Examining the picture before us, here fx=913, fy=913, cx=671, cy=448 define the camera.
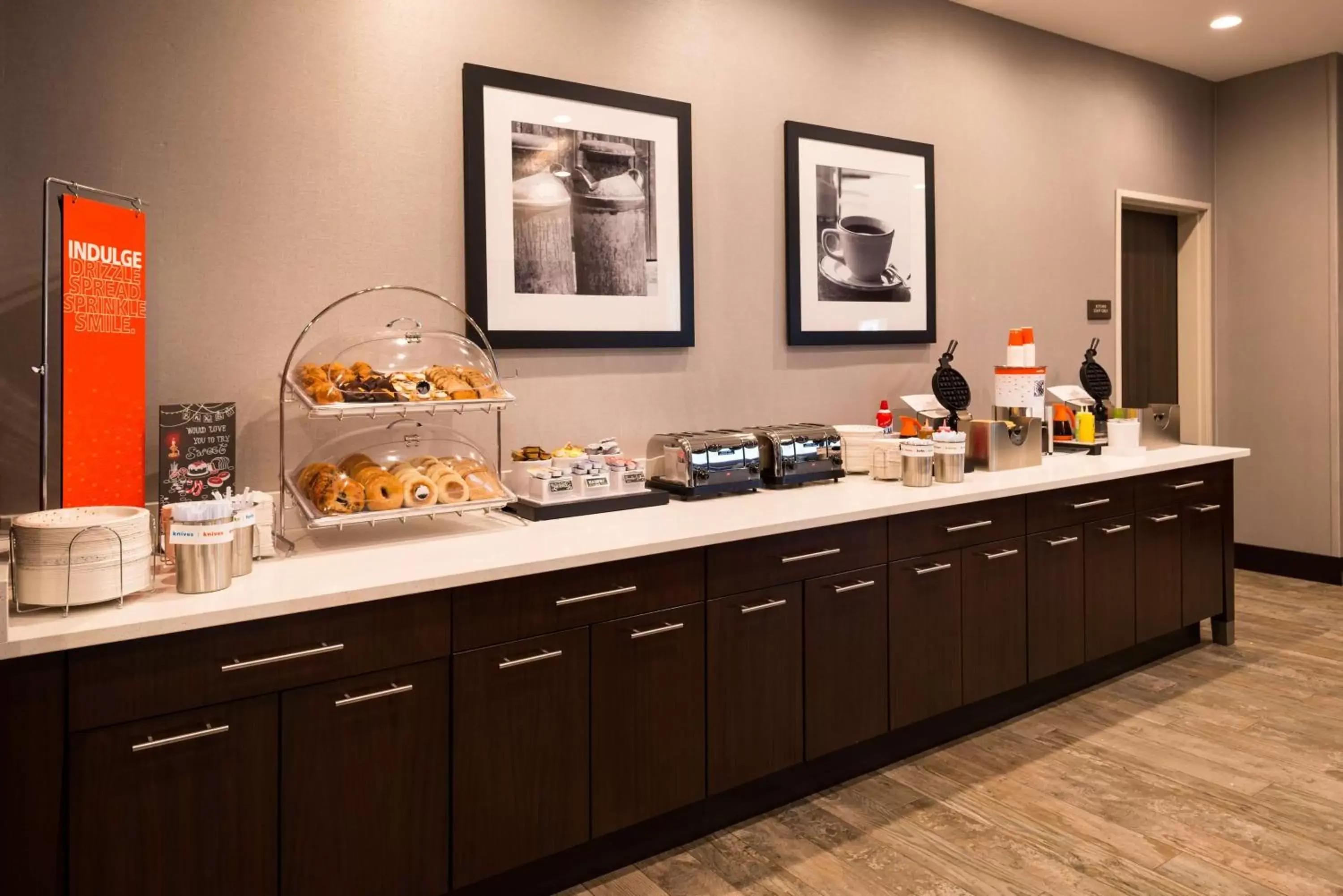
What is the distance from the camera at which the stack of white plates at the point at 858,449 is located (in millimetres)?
3387

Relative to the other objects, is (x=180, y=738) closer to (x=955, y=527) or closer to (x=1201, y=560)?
(x=955, y=527)

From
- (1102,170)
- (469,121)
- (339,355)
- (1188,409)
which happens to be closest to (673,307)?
(469,121)

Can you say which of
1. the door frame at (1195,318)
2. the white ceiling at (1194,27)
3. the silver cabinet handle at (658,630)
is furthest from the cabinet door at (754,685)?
the door frame at (1195,318)

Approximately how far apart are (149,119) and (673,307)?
1.61 meters

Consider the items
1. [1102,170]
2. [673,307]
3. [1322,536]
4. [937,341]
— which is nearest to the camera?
[673,307]

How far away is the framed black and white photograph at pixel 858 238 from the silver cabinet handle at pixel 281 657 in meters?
2.20

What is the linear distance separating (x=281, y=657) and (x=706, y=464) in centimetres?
145

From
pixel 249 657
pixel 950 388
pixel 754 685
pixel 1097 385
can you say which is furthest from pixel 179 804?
pixel 1097 385

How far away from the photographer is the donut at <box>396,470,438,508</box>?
226 centimetres

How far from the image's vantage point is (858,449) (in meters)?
3.39

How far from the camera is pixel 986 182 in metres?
4.18

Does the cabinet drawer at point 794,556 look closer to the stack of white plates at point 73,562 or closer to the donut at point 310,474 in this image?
the donut at point 310,474

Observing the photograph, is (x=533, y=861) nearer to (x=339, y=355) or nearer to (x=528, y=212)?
(x=339, y=355)

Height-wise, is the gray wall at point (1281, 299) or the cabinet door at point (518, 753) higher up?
the gray wall at point (1281, 299)
